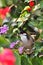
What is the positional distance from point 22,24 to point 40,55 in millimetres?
694

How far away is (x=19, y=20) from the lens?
2604mm

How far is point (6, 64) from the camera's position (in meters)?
0.36

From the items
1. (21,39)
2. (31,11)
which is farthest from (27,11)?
(21,39)

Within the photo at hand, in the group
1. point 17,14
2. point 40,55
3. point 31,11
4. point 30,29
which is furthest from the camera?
point 17,14

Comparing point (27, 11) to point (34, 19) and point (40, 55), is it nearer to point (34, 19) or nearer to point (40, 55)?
point (34, 19)

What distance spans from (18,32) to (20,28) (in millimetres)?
61

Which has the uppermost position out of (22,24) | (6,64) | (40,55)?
(6,64)

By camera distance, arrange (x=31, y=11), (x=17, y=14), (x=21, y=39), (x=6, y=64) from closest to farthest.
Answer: (x=6, y=64), (x=21, y=39), (x=31, y=11), (x=17, y=14)

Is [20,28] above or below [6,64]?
below

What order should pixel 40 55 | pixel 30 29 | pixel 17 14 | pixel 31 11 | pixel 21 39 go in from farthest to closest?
pixel 17 14 < pixel 31 11 < pixel 30 29 < pixel 21 39 < pixel 40 55

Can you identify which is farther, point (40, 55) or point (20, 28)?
point (20, 28)

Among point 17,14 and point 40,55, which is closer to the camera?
point 40,55

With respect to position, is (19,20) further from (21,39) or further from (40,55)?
(40,55)

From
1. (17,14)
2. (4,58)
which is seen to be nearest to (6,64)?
(4,58)
